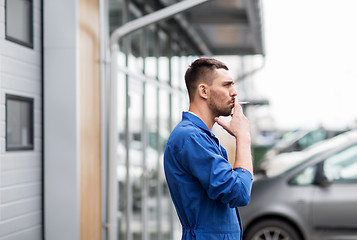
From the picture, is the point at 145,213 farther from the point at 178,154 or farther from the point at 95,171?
the point at 178,154

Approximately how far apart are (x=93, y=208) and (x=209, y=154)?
7.77 ft

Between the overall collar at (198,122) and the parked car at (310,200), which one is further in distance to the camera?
the parked car at (310,200)

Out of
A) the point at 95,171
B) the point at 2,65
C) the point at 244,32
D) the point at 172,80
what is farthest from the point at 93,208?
the point at 244,32

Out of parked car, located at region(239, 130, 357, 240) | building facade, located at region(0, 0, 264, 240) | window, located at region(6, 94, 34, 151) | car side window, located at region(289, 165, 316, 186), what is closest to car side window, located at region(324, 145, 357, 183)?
parked car, located at region(239, 130, 357, 240)

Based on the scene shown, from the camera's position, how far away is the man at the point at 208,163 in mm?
2371

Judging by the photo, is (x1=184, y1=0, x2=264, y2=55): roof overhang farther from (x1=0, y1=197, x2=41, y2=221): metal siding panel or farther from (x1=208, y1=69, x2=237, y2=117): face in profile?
(x1=208, y1=69, x2=237, y2=117): face in profile

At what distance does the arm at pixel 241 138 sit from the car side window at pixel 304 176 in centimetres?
479

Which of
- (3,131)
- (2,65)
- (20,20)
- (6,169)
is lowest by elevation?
(6,169)

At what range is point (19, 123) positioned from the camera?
3.69m

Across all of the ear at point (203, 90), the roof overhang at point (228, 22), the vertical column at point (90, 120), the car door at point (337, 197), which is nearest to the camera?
the ear at point (203, 90)

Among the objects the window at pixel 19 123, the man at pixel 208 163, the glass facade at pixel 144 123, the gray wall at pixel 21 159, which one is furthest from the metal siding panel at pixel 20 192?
the glass facade at pixel 144 123

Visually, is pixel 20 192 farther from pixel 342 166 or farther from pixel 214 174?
pixel 342 166

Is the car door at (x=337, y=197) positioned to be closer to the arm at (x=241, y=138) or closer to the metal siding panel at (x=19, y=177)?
the metal siding panel at (x=19, y=177)

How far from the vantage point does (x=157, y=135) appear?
793 cm
